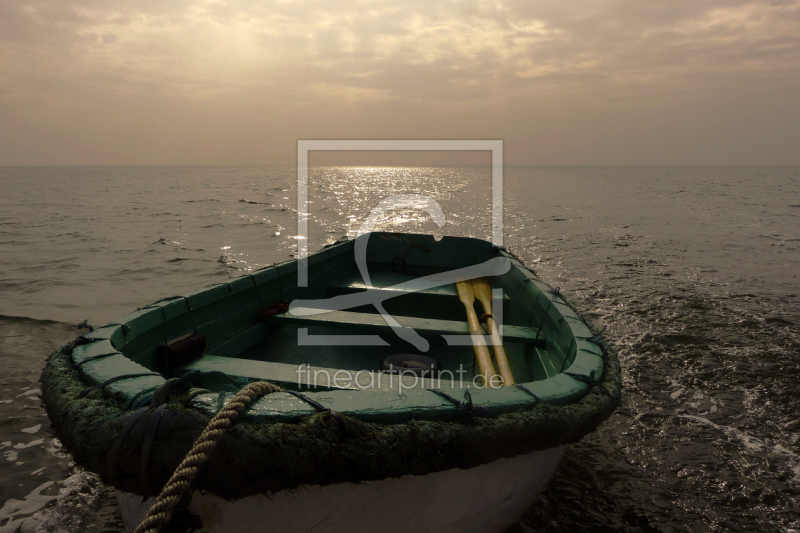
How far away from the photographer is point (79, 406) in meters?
2.19

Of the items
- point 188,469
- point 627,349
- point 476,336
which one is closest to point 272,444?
point 188,469

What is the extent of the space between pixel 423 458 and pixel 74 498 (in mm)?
4120

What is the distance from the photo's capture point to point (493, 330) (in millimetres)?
5086

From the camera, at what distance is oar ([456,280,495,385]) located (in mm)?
4121

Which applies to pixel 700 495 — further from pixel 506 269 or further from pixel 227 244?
pixel 227 244

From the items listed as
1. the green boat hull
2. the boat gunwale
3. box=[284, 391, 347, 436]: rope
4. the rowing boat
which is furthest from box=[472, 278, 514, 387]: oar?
box=[284, 391, 347, 436]: rope

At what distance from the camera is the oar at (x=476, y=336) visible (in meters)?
4.12

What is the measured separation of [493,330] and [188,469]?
151 inches

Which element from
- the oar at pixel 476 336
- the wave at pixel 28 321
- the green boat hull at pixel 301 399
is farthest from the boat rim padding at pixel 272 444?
the wave at pixel 28 321

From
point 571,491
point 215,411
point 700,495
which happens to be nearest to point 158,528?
point 215,411

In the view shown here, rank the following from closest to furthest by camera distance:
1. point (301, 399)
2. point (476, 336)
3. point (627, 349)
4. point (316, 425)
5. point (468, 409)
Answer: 1. point (316, 425)
2. point (301, 399)
3. point (468, 409)
4. point (476, 336)
5. point (627, 349)

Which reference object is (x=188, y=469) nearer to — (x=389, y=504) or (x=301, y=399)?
(x=301, y=399)

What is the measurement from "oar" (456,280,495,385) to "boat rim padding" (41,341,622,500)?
1.58m

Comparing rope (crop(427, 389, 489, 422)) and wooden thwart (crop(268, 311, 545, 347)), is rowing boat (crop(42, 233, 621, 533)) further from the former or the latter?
wooden thwart (crop(268, 311, 545, 347))
